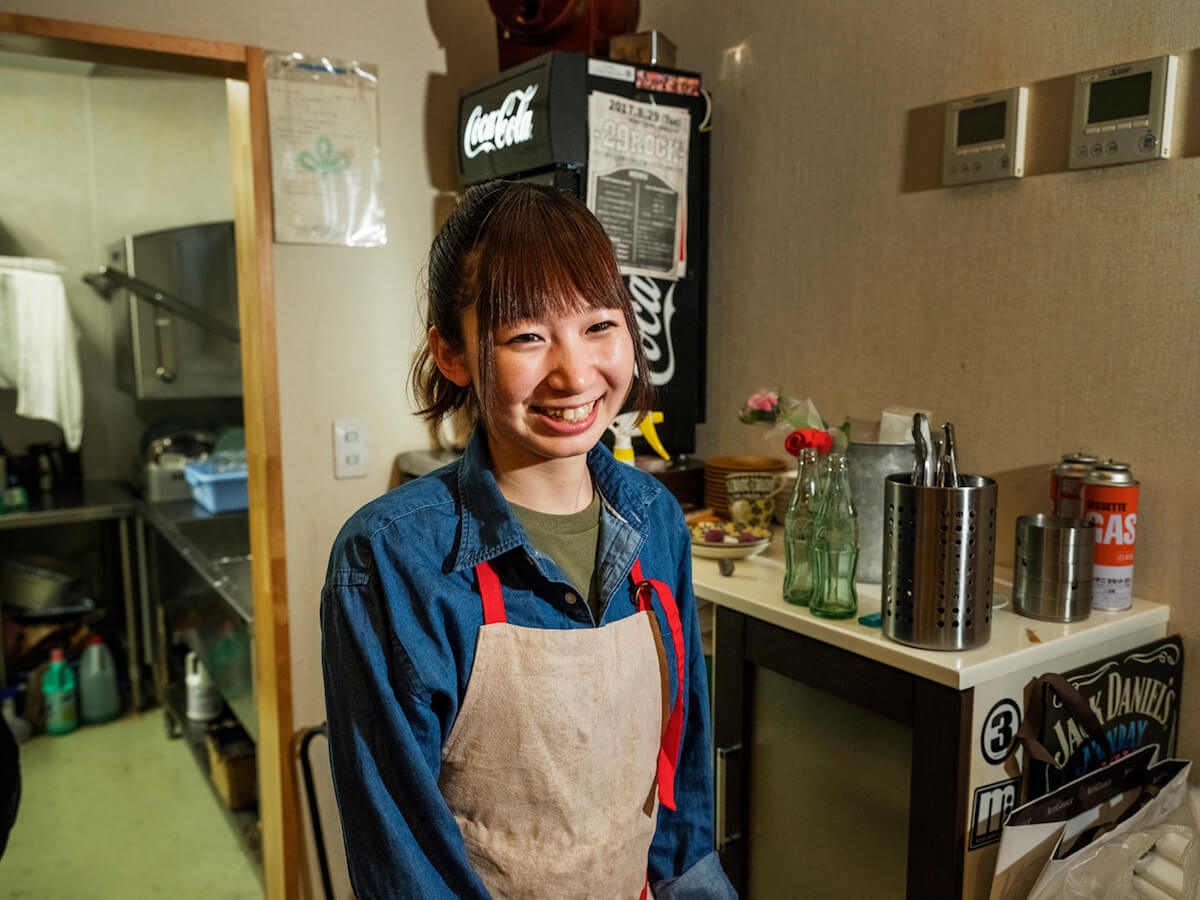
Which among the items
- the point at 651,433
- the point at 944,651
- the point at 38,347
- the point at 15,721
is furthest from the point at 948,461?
the point at 38,347

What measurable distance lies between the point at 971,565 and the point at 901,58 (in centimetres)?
103

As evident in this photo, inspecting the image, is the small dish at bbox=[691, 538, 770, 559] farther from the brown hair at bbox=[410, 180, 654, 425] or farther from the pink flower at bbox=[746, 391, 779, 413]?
the brown hair at bbox=[410, 180, 654, 425]

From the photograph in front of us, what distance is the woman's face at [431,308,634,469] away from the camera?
3.15 ft

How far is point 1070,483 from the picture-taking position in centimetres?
144

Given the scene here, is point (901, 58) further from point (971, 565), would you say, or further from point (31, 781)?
point (31, 781)

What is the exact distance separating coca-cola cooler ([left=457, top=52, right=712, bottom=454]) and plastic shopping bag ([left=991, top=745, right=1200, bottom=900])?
1112mm

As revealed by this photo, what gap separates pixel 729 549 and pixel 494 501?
81 cm

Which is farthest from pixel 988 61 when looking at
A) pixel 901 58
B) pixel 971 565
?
pixel 971 565

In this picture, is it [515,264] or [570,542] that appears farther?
[570,542]

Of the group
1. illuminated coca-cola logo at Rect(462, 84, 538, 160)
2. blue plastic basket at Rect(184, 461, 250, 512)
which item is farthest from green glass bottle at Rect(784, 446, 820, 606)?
blue plastic basket at Rect(184, 461, 250, 512)

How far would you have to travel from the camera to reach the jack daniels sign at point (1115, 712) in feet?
4.26

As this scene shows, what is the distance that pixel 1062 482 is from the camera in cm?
146

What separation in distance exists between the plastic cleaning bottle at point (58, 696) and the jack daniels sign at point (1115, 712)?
351 centimetres

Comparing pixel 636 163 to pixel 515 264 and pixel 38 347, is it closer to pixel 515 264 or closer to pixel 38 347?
pixel 515 264
